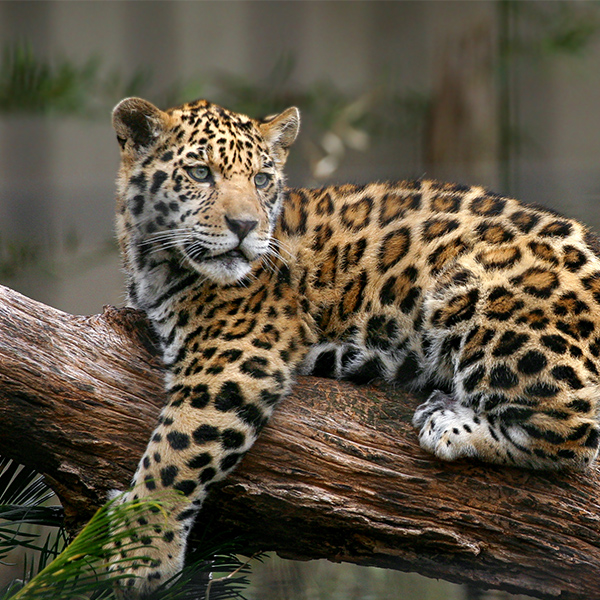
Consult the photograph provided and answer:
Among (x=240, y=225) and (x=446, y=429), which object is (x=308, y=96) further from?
(x=446, y=429)

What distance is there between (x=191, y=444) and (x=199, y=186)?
1.32 meters

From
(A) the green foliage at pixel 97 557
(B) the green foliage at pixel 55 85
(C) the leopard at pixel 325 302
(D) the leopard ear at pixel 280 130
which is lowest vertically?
(A) the green foliage at pixel 97 557

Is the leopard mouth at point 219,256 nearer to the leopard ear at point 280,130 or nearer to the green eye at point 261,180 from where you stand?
the green eye at point 261,180

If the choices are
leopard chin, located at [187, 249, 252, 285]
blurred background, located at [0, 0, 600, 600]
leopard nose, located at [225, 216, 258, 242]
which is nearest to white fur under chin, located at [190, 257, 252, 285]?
leopard chin, located at [187, 249, 252, 285]

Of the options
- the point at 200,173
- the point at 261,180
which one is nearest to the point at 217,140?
the point at 200,173

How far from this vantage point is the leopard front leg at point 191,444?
339cm

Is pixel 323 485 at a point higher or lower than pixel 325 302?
lower

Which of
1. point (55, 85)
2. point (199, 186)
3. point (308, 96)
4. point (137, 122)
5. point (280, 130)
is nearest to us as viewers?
point (199, 186)

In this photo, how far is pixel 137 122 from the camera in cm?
402

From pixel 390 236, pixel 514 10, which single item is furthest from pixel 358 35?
pixel 390 236

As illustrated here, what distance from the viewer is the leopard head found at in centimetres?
377

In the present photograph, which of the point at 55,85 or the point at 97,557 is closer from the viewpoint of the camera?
the point at 97,557

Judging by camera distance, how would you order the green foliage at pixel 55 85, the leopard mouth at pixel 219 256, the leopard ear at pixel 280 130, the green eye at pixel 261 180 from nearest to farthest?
the leopard mouth at pixel 219 256
the green eye at pixel 261 180
the leopard ear at pixel 280 130
the green foliage at pixel 55 85

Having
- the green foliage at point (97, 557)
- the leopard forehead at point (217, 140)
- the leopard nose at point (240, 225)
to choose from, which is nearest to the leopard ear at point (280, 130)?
the leopard forehead at point (217, 140)
